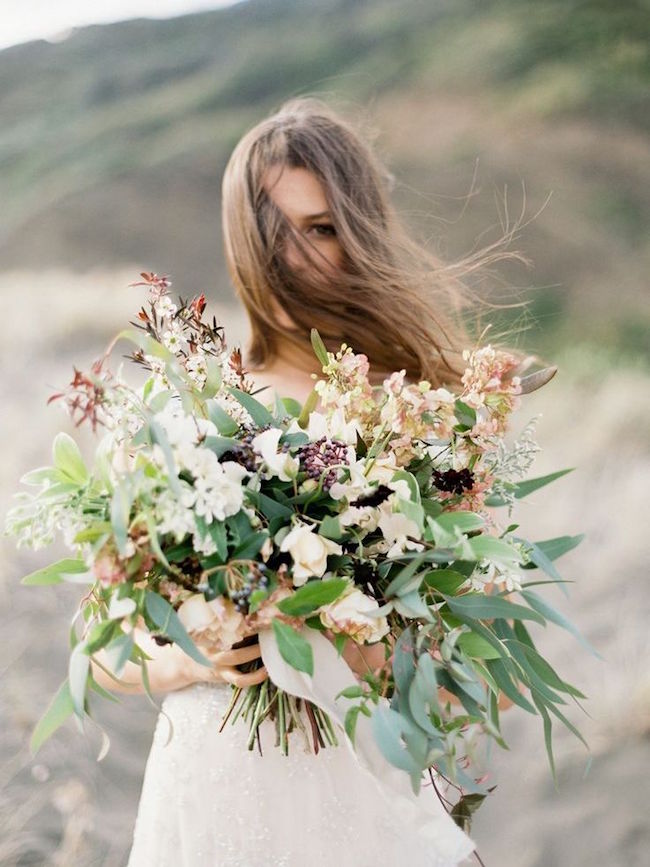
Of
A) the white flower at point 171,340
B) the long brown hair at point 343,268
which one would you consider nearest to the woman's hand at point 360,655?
the white flower at point 171,340

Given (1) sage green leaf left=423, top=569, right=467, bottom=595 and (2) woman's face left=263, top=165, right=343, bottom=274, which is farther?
(2) woman's face left=263, top=165, right=343, bottom=274

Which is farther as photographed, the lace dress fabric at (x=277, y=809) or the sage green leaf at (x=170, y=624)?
the lace dress fabric at (x=277, y=809)

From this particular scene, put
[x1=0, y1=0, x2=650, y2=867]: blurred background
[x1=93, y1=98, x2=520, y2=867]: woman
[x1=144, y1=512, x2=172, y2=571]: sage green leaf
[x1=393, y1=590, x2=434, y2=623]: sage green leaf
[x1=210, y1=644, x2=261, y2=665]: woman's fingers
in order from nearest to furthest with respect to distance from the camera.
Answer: [x1=144, y1=512, x2=172, y2=571]: sage green leaf → [x1=393, y1=590, x2=434, y2=623]: sage green leaf → [x1=210, y1=644, x2=261, y2=665]: woman's fingers → [x1=93, y1=98, x2=520, y2=867]: woman → [x1=0, y1=0, x2=650, y2=867]: blurred background

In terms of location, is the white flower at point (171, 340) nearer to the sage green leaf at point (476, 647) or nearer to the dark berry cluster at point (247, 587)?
the dark berry cluster at point (247, 587)

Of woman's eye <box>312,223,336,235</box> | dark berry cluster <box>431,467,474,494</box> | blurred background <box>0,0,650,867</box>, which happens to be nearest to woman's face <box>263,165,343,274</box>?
woman's eye <box>312,223,336,235</box>

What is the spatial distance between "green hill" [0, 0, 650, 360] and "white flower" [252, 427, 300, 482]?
100 cm

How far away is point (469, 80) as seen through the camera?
1.79 m

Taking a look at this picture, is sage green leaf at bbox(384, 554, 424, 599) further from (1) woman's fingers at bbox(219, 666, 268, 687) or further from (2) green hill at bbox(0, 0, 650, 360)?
(2) green hill at bbox(0, 0, 650, 360)

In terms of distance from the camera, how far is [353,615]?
0.84 m

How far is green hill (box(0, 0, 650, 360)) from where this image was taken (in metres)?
1.74

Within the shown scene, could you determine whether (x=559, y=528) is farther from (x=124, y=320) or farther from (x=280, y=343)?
(x=124, y=320)

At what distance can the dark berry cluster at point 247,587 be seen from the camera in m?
0.78

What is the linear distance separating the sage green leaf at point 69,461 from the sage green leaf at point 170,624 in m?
0.14

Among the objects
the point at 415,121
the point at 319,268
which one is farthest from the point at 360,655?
the point at 415,121
